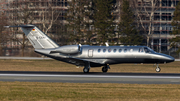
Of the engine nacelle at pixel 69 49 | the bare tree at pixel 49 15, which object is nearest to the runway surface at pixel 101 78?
the engine nacelle at pixel 69 49

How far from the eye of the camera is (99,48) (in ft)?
108

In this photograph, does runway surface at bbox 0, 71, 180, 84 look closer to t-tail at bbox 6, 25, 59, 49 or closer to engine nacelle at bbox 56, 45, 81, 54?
engine nacelle at bbox 56, 45, 81, 54

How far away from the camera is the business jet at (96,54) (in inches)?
1246

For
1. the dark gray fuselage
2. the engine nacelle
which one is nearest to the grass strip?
the dark gray fuselage

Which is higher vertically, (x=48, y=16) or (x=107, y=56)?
(x=48, y=16)

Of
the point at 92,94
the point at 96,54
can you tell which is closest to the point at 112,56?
the point at 96,54

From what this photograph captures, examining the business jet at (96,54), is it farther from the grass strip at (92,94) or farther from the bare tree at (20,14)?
the bare tree at (20,14)

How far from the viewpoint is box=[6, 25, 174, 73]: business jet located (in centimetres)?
3166

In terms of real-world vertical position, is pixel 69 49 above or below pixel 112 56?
above

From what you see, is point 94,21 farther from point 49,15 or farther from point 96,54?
point 96,54

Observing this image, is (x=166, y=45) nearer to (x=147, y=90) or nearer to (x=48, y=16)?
(x=48, y=16)

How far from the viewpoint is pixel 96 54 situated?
32438mm

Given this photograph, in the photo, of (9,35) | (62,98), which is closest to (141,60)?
(62,98)

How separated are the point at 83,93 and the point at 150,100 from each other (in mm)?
4006
